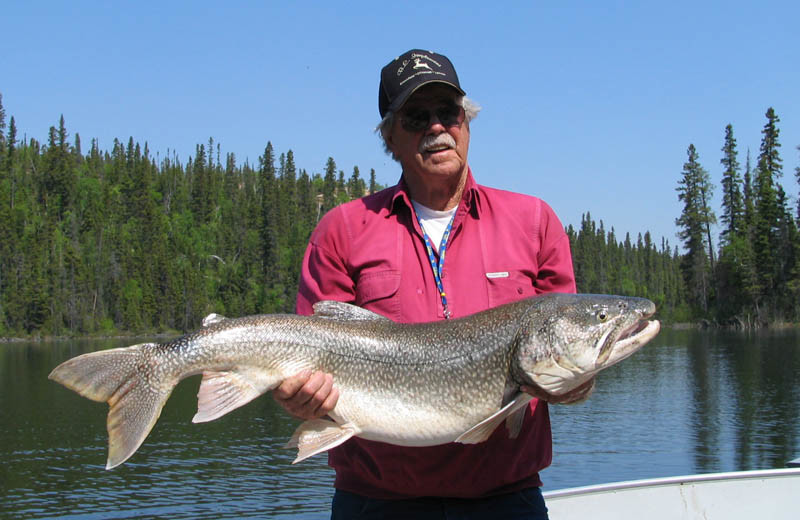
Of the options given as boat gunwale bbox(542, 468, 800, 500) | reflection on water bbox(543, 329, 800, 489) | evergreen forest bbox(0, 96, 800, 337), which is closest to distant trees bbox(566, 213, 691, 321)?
evergreen forest bbox(0, 96, 800, 337)

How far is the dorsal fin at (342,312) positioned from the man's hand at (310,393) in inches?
12.3

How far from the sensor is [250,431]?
96.8 ft

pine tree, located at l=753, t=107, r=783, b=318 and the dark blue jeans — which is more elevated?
pine tree, located at l=753, t=107, r=783, b=318

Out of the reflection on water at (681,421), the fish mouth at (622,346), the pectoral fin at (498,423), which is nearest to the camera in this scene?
the pectoral fin at (498,423)

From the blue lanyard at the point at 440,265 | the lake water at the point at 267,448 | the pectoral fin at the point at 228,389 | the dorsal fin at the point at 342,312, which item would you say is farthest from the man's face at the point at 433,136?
the lake water at the point at 267,448

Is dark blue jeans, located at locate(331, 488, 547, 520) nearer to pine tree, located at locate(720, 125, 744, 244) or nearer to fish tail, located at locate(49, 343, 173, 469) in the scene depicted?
fish tail, located at locate(49, 343, 173, 469)

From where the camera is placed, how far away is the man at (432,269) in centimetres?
358

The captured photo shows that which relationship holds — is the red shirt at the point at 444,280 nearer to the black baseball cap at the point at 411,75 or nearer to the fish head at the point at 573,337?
the fish head at the point at 573,337

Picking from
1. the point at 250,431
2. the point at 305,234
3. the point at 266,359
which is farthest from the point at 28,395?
the point at 305,234

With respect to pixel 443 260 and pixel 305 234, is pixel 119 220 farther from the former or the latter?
pixel 443 260

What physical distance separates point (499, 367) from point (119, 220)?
11324 cm

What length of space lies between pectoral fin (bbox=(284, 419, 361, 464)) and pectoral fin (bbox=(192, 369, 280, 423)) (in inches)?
10.9

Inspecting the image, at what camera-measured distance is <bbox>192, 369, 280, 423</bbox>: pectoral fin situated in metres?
3.72

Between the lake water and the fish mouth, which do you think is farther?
the lake water
